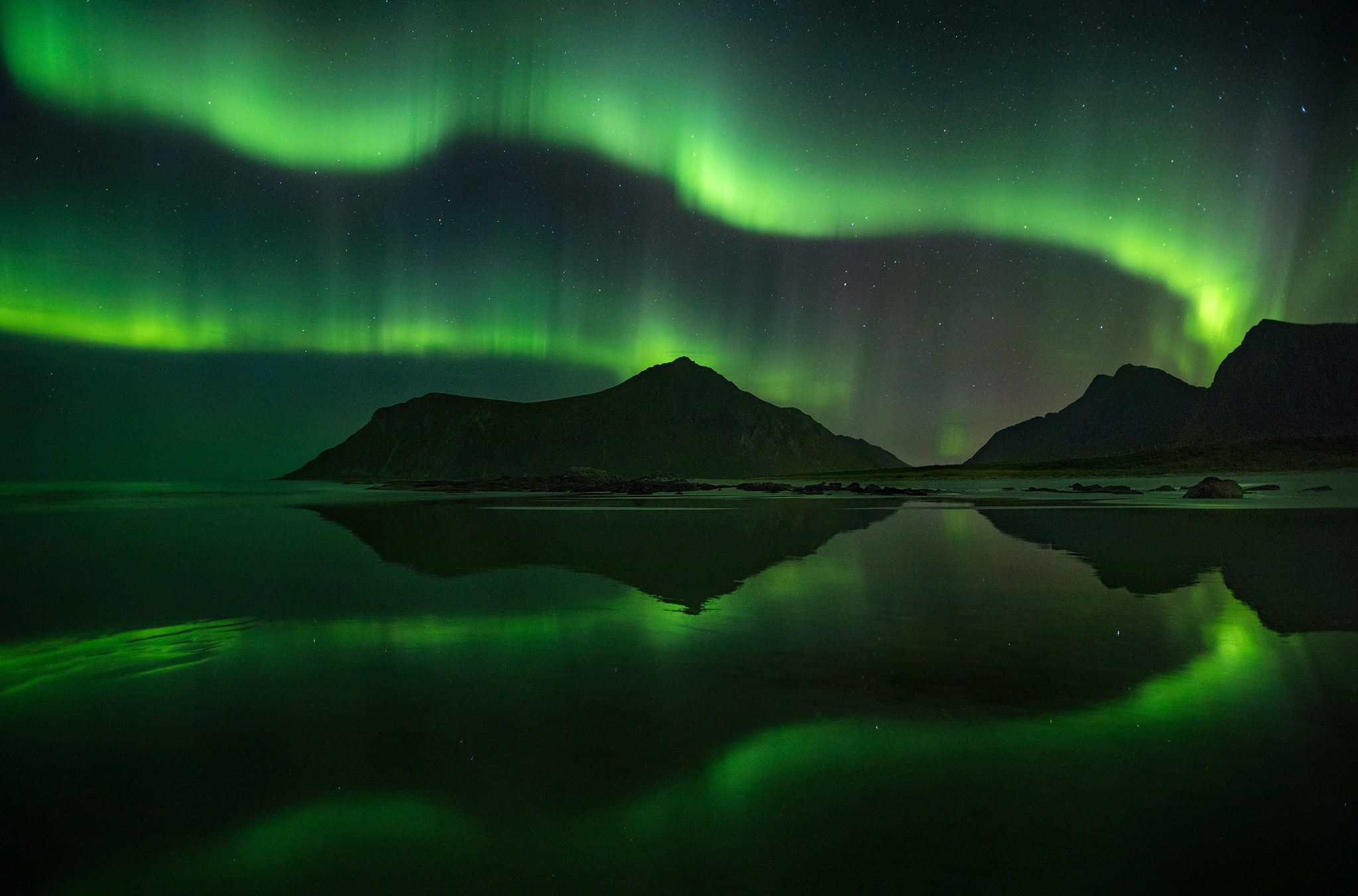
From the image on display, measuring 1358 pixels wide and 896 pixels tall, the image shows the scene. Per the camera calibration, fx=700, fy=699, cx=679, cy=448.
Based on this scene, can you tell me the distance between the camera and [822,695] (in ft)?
23.2

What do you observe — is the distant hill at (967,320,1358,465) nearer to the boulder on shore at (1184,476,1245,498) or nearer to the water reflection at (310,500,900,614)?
the boulder on shore at (1184,476,1245,498)

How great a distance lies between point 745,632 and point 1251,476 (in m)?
89.1

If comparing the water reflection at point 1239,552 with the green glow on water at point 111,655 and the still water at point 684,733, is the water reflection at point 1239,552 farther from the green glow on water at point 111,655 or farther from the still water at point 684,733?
the green glow on water at point 111,655

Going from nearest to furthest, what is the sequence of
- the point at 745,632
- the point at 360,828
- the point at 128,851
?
the point at 128,851 < the point at 360,828 < the point at 745,632

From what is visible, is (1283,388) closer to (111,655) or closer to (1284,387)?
(1284,387)

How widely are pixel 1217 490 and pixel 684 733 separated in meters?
52.8

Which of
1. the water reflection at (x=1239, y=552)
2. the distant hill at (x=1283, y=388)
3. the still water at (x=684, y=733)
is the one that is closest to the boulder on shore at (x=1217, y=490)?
Result: the water reflection at (x=1239, y=552)

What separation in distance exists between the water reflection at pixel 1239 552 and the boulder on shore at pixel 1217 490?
1320cm

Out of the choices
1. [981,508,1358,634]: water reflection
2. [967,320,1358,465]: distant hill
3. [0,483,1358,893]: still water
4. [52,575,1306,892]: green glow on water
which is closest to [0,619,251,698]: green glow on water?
[0,483,1358,893]: still water

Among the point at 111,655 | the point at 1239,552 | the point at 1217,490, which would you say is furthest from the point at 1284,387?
the point at 111,655

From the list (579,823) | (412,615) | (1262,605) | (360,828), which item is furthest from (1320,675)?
(412,615)

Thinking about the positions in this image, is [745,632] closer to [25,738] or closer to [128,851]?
[128,851]

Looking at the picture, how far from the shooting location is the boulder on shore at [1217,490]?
4544 centimetres

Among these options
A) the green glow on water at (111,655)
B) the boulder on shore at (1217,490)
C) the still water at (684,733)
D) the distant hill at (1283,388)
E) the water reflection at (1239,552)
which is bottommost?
the green glow on water at (111,655)
